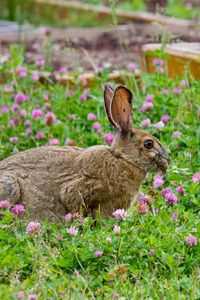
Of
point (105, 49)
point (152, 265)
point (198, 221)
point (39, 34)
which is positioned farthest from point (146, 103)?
point (39, 34)

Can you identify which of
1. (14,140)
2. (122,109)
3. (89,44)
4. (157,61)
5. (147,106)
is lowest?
(89,44)

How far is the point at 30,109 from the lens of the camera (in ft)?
25.4

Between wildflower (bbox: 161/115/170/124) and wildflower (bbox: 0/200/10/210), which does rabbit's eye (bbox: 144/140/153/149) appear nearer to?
wildflower (bbox: 0/200/10/210)

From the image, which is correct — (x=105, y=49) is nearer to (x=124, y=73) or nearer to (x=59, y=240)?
(x=124, y=73)

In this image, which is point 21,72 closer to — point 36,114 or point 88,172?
point 36,114

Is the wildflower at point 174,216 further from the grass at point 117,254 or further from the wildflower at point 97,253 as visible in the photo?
the wildflower at point 97,253

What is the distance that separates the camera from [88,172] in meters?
5.76

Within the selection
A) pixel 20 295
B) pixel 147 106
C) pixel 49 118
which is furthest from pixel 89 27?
pixel 20 295

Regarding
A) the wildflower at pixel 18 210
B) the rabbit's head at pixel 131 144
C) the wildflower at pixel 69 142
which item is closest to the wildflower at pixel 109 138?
the wildflower at pixel 69 142

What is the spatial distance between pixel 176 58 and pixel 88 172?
2985mm

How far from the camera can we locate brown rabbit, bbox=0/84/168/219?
224 inches

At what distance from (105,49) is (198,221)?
20.8 feet

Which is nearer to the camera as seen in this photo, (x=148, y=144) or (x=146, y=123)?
(x=148, y=144)

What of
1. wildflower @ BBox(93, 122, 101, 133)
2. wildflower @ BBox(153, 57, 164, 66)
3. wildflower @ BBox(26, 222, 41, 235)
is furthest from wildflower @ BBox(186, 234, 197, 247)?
wildflower @ BBox(153, 57, 164, 66)
